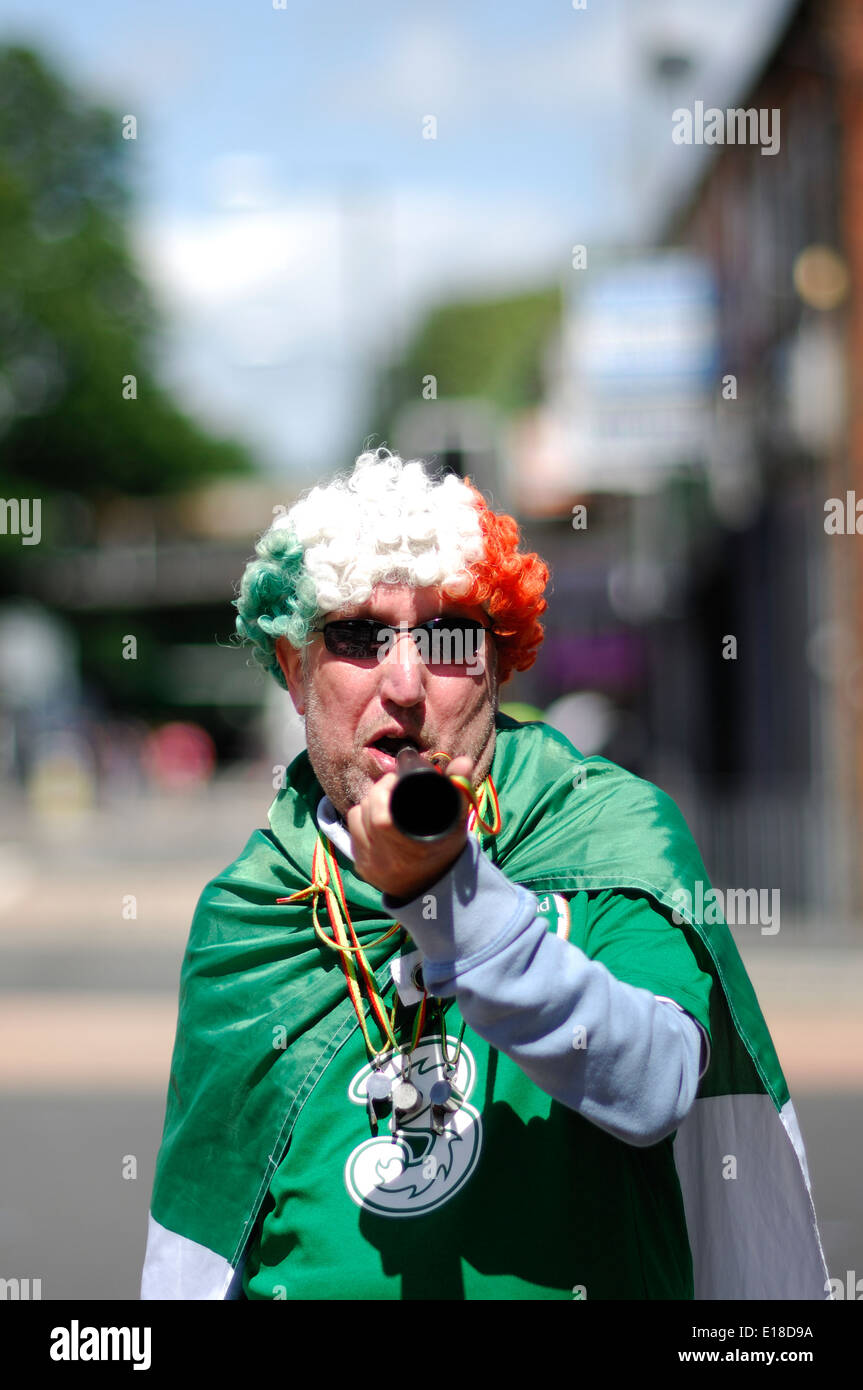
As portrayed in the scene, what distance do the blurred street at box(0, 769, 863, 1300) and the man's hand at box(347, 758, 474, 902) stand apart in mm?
4094

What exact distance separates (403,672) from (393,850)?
15.0 inches

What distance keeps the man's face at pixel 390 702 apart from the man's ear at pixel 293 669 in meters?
0.06

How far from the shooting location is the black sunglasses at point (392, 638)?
1920 mm

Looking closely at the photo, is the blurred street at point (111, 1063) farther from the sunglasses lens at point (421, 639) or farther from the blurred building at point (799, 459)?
the sunglasses lens at point (421, 639)

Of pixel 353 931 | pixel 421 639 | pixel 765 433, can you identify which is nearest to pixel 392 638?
pixel 421 639

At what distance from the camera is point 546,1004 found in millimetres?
1581

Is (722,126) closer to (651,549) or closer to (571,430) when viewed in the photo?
(571,430)

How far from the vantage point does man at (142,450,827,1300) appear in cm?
185

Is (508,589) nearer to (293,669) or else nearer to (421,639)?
(421,639)

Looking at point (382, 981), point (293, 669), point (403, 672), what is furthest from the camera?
point (293, 669)

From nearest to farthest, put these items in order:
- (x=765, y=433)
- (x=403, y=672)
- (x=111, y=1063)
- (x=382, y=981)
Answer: (x=403, y=672) < (x=382, y=981) < (x=111, y=1063) < (x=765, y=433)

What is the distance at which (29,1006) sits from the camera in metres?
10.2

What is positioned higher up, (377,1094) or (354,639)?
(354,639)
